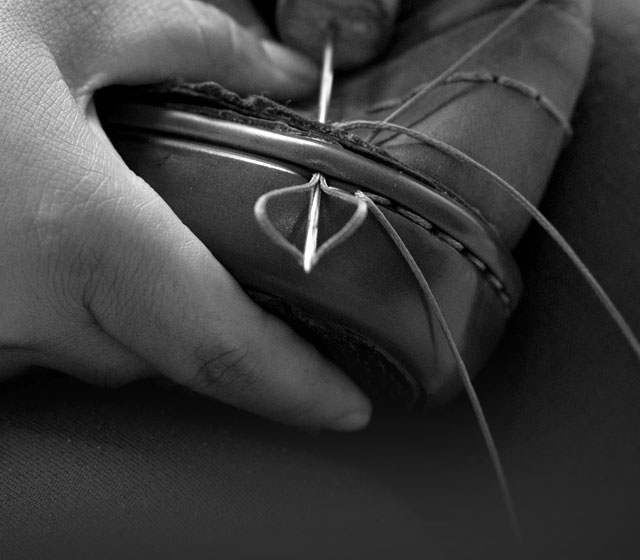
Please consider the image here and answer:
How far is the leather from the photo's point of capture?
40 cm

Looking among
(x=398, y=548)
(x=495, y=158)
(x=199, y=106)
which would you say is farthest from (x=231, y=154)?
(x=398, y=548)

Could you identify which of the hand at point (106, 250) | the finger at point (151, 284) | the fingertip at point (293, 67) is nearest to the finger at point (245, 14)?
the fingertip at point (293, 67)

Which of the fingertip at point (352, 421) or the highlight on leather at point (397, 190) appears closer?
the highlight on leather at point (397, 190)

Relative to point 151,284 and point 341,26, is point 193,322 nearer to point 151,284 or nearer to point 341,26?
point 151,284

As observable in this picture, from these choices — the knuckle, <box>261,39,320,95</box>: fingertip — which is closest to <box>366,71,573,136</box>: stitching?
<box>261,39,320,95</box>: fingertip

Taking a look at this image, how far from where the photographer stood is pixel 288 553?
0.48m

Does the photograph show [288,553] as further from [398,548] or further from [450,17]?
[450,17]

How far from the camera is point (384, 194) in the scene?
1.32 feet

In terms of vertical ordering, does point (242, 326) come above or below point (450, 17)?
below

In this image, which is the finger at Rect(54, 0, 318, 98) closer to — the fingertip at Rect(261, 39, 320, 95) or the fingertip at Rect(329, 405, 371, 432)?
the fingertip at Rect(261, 39, 320, 95)

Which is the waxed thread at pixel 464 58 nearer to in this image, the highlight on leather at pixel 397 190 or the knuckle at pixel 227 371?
the highlight on leather at pixel 397 190

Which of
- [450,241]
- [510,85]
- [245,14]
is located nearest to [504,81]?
[510,85]

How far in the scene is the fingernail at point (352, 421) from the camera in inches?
20.5

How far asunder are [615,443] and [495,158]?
0.21m
